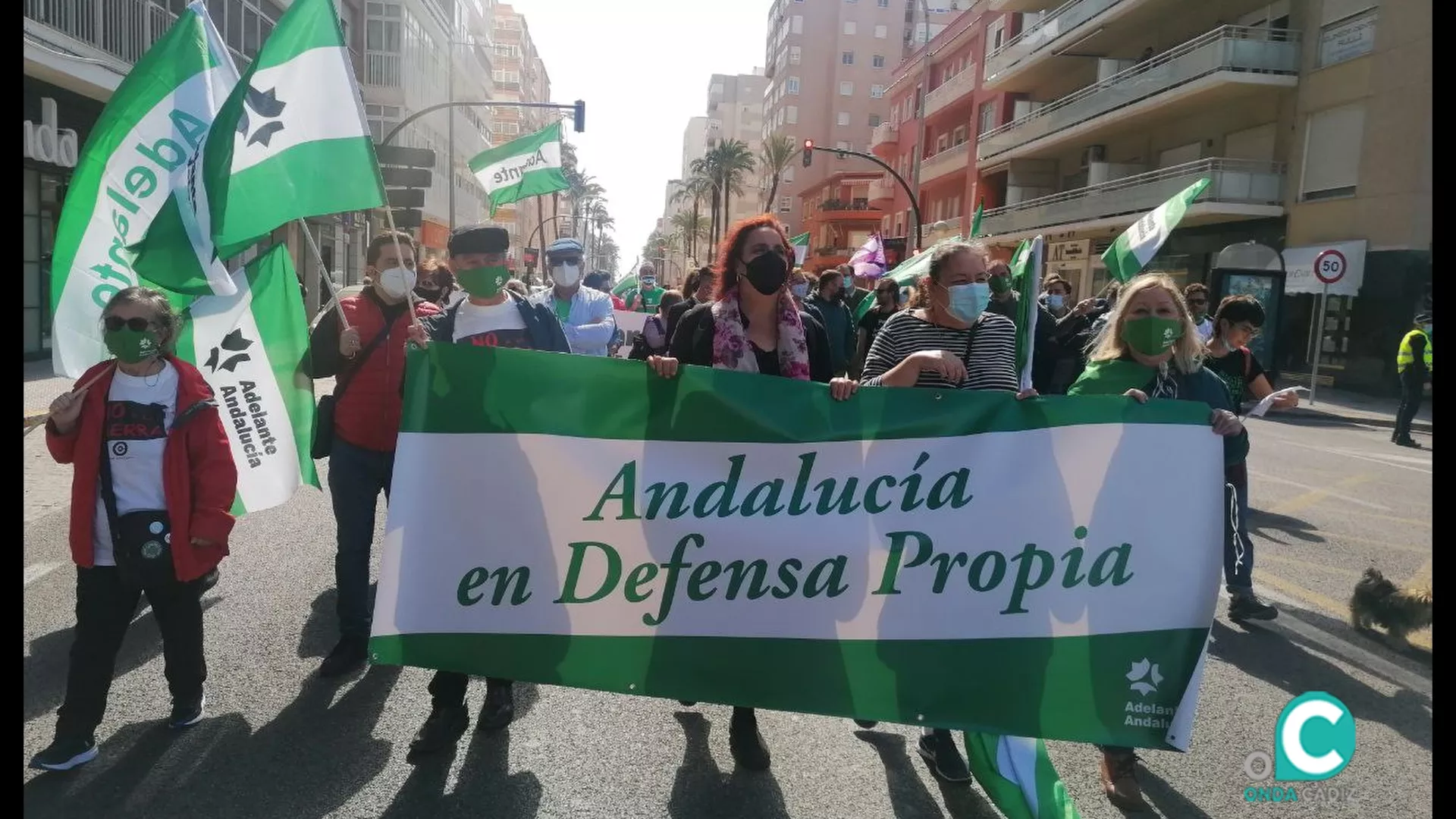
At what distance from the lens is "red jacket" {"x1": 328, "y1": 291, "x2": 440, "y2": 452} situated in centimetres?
430

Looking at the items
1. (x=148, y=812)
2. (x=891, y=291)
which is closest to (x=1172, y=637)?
(x=148, y=812)

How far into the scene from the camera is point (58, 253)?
390 cm

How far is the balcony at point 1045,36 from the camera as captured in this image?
29.3 meters

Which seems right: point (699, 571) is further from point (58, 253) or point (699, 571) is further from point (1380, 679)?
point (1380, 679)

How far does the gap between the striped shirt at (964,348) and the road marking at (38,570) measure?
455 cm

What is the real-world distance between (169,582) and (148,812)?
777 millimetres

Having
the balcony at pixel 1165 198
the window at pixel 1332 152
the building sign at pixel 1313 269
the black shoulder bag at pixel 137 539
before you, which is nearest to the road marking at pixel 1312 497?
the black shoulder bag at pixel 137 539

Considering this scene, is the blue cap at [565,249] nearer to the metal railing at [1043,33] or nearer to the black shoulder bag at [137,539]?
the black shoulder bag at [137,539]

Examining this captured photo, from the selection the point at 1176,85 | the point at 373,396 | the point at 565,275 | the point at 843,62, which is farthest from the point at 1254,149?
the point at 843,62

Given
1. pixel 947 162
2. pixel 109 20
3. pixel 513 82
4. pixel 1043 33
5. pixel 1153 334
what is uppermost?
pixel 513 82

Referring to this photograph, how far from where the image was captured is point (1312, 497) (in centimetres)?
903

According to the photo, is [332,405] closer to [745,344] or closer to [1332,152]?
[745,344]

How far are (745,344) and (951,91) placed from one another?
42.5m

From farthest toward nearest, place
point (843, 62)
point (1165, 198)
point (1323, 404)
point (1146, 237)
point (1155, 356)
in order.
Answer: point (843, 62), point (1165, 198), point (1323, 404), point (1146, 237), point (1155, 356)
